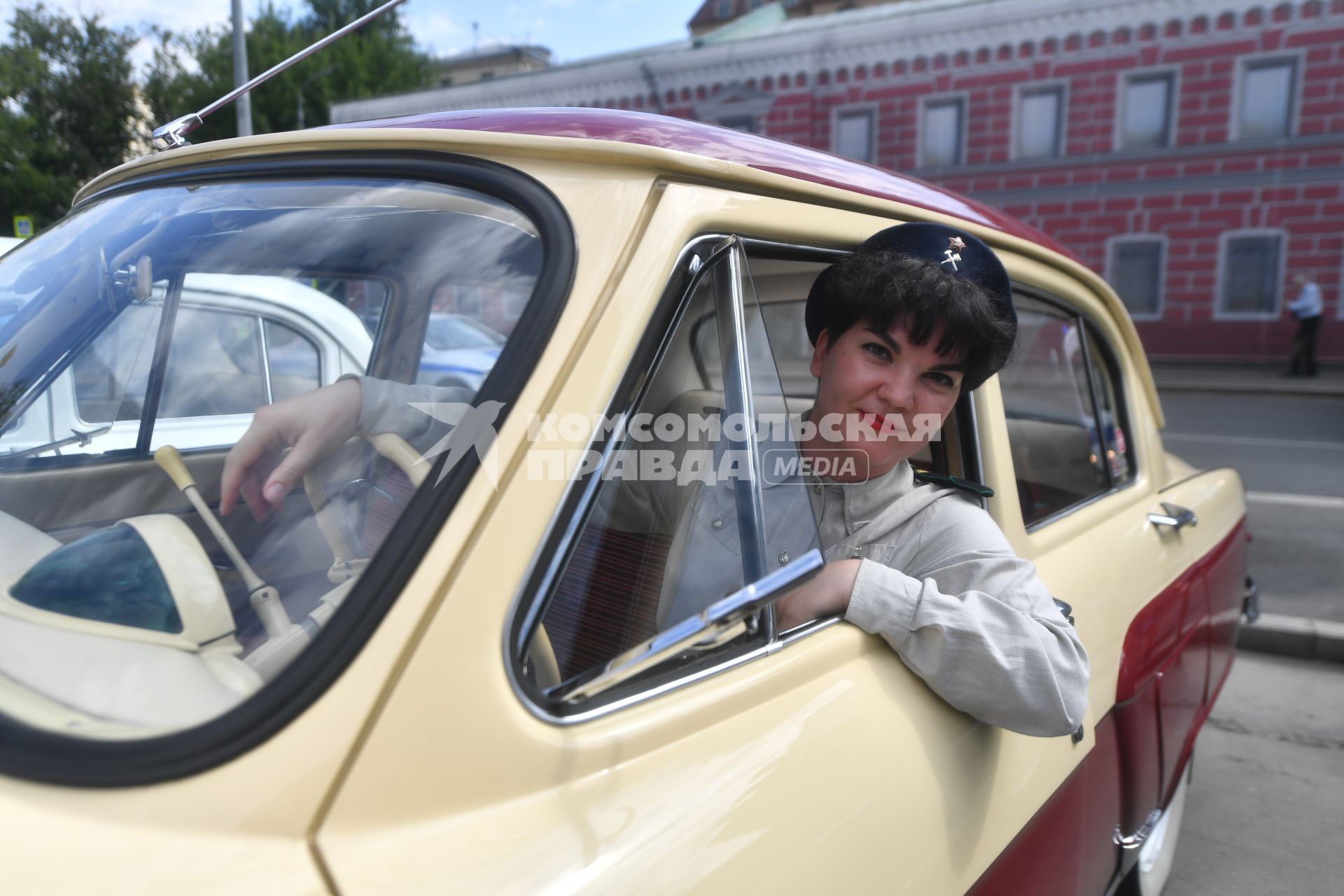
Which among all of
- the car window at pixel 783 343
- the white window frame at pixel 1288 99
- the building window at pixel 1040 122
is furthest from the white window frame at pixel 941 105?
the car window at pixel 783 343

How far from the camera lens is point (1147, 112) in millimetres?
17000

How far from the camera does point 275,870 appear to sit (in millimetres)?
715

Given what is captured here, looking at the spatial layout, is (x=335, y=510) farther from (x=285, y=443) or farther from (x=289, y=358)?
(x=289, y=358)

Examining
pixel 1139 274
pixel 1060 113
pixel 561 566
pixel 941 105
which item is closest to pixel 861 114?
pixel 941 105

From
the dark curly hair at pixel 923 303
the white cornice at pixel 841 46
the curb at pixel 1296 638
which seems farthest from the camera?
the white cornice at pixel 841 46

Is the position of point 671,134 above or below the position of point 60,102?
below

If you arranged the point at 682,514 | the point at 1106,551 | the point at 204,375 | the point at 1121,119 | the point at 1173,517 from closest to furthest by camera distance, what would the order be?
the point at 682,514 → the point at 204,375 → the point at 1106,551 → the point at 1173,517 → the point at 1121,119

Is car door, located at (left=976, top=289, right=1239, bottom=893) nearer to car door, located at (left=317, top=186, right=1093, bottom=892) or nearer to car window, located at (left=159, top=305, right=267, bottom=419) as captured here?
car door, located at (left=317, top=186, right=1093, bottom=892)

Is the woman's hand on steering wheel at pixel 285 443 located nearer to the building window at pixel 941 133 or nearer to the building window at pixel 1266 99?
the building window at pixel 941 133

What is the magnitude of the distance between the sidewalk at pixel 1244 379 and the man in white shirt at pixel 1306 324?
24 cm

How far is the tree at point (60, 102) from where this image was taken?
49.2 feet

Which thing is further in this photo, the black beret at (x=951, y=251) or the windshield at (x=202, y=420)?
the black beret at (x=951, y=251)

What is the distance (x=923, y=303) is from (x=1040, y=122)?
18.9 m

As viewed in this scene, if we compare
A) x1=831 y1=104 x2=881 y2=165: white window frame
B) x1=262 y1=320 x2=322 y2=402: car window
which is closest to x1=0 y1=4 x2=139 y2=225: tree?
x1=831 y1=104 x2=881 y2=165: white window frame
